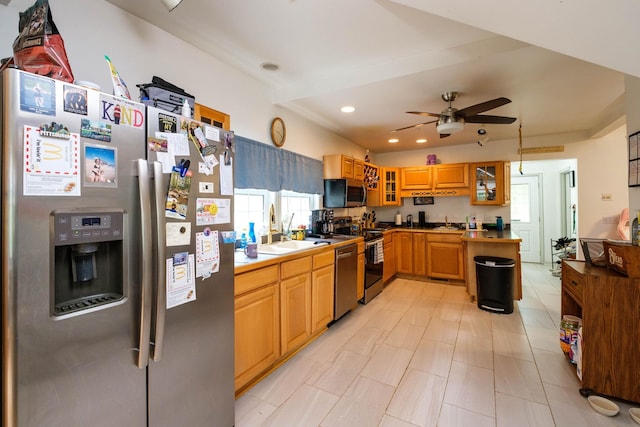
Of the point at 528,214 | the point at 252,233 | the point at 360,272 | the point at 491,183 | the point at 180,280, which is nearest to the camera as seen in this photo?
the point at 180,280

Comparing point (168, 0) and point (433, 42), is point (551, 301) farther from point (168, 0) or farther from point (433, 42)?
point (168, 0)

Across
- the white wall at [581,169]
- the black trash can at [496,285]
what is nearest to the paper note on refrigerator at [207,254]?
the black trash can at [496,285]

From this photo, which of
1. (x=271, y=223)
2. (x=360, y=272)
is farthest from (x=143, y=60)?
(x=360, y=272)

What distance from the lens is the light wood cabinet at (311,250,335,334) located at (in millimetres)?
2672

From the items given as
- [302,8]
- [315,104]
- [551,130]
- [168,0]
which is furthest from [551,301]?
[168,0]

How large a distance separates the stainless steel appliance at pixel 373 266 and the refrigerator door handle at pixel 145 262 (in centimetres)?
294

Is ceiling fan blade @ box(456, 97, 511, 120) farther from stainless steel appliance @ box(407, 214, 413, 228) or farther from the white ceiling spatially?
stainless steel appliance @ box(407, 214, 413, 228)

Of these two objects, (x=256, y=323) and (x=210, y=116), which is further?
(x=210, y=116)

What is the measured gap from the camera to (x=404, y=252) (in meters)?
5.07

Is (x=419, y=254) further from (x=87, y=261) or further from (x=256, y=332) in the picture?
(x=87, y=261)

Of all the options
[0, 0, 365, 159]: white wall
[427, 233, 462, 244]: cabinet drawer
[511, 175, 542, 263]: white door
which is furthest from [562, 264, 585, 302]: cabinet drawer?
[511, 175, 542, 263]: white door

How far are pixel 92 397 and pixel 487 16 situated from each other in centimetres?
242

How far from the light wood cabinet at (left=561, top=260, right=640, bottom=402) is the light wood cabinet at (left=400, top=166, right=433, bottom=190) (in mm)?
3437

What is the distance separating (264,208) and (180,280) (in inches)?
72.6
